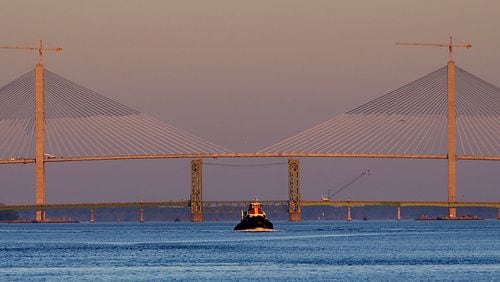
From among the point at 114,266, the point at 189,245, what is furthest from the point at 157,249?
the point at 114,266

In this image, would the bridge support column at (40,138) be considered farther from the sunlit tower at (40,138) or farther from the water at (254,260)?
the water at (254,260)

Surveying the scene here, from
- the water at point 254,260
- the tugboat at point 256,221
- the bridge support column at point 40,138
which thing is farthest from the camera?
the bridge support column at point 40,138

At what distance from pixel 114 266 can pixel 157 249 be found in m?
24.3

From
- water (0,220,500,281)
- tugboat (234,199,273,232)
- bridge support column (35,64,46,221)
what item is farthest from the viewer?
bridge support column (35,64,46,221)

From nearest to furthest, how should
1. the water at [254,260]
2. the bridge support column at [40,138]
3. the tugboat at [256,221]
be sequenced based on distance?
the water at [254,260], the tugboat at [256,221], the bridge support column at [40,138]

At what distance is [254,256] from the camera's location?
97562mm

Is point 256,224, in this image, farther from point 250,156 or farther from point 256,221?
point 250,156

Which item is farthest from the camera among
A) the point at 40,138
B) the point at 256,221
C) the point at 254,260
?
the point at 40,138

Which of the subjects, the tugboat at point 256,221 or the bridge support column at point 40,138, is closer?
the tugboat at point 256,221

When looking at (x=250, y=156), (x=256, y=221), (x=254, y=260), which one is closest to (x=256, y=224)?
(x=256, y=221)

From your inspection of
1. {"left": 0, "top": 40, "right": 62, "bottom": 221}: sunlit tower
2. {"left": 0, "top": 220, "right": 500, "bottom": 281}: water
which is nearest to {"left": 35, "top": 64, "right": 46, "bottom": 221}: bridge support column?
{"left": 0, "top": 40, "right": 62, "bottom": 221}: sunlit tower

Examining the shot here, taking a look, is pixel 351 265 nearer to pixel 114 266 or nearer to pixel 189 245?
pixel 114 266

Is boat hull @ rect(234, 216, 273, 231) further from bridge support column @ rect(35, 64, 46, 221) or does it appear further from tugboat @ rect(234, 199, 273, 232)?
bridge support column @ rect(35, 64, 46, 221)

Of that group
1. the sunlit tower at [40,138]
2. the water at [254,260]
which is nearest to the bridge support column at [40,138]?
the sunlit tower at [40,138]
